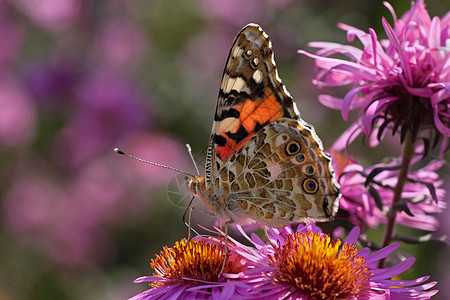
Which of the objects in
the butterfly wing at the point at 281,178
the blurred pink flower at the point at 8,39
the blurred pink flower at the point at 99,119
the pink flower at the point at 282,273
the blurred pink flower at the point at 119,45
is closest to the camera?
the pink flower at the point at 282,273

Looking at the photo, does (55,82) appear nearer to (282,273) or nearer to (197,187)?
(197,187)

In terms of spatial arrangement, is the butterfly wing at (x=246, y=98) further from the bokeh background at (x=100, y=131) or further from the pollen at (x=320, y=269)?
the bokeh background at (x=100, y=131)

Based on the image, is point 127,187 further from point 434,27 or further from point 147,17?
point 434,27

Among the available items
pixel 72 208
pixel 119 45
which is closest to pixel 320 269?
pixel 72 208

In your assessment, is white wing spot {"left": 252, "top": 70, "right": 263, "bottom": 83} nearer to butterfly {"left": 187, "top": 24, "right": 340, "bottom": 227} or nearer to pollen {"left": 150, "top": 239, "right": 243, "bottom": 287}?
butterfly {"left": 187, "top": 24, "right": 340, "bottom": 227}

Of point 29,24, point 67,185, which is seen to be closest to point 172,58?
point 29,24

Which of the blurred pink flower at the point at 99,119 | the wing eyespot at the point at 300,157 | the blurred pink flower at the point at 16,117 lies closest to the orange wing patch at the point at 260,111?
the wing eyespot at the point at 300,157

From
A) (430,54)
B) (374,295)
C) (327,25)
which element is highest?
(327,25)
